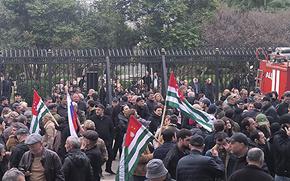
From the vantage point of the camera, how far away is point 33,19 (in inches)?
1594

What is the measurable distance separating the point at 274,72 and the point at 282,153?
1182 cm

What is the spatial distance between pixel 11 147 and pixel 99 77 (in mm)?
14843

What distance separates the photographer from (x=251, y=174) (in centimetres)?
848

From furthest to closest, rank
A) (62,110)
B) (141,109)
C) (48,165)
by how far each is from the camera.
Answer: (141,109)
(62,110)
(48,165)

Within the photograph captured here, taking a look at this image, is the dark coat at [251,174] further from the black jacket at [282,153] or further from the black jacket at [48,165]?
the black jacket at [48,165]

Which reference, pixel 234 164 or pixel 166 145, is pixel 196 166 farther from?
pixel 166 145

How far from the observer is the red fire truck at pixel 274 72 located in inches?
848

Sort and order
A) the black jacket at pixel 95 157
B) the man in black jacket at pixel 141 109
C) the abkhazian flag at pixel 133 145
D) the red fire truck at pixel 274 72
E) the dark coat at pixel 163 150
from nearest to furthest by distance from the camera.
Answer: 1. the abkhazian flag at pixel 133 145
2. the dark coat at pixel 163 150
3. the black jacket at pixel 95 157
4. the man in black jacket at pixel 141 109
5. the red fire truck at pixel 274 72

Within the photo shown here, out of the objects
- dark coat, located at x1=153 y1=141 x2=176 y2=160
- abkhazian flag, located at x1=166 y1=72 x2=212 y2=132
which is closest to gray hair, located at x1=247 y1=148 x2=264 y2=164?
dark coat, located at x1=153 y1=141 x2=176 y2=160

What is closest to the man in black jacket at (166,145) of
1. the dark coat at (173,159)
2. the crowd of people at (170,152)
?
the crowd of people at (170,152)

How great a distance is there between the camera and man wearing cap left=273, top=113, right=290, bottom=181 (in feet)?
35.7

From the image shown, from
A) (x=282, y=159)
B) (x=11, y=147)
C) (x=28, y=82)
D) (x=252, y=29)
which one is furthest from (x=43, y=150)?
(x=252, y=29)

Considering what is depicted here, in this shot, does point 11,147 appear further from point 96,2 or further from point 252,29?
point 96,2

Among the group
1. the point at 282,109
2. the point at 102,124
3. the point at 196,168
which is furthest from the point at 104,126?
the point at 196,168
